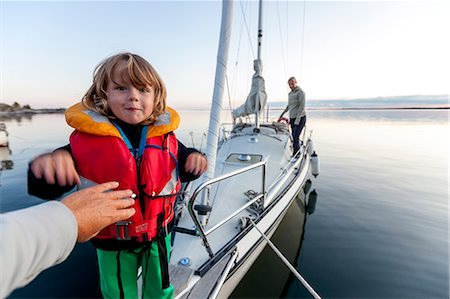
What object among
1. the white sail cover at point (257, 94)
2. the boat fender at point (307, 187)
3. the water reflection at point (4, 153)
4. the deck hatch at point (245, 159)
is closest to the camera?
the deck hatch at point (245, 159)

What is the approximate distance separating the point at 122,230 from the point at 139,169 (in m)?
0.41

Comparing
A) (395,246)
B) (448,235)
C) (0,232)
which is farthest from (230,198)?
(448,235)

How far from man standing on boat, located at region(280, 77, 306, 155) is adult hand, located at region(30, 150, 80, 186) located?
22.3 feet

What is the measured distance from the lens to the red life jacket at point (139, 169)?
1.32 meters

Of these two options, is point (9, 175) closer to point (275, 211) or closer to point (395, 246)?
point (275, 211)

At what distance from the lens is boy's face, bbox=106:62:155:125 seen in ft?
4.25

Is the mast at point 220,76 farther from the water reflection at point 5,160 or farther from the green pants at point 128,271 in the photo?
the water reflection at point 5,160

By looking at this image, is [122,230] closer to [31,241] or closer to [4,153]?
[31,241]

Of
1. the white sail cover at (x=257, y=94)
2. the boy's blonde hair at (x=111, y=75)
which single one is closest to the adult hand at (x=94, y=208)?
the boy's blonde hair at (x=111, y=75)

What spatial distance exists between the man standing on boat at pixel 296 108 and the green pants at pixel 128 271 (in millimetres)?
6477

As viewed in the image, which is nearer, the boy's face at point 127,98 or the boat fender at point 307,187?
the boy's face at point 127,98

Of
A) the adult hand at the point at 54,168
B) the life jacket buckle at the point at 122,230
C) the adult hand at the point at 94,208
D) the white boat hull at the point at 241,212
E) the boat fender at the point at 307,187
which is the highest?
the adult hand at the point at 54,168

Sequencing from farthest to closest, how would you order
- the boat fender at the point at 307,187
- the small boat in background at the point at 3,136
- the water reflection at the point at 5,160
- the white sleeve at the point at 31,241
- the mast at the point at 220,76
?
the small boat in background at the point at 3,136 < the water reflection at the point at 5,160 < the boat fender at the point at 307,187 < the mast at the point at 220,76 < the white sleeve at the point at 31,241

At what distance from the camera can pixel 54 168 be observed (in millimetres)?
1056
